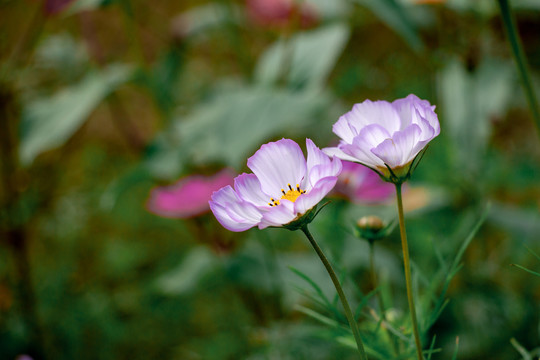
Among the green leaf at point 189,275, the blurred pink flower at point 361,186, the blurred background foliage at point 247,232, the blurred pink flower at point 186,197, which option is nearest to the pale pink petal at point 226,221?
the blurred background foliage at point 247,232

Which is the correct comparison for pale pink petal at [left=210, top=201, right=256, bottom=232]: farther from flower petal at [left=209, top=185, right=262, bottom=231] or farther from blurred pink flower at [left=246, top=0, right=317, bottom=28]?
blurred pink flower at [left=246, top=0, right=317, bottom=28]

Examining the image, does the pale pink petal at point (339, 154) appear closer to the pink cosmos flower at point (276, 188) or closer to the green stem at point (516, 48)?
the pink cosmos flower at point (276, 188)

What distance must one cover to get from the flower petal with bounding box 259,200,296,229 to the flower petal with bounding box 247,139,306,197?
4 cm

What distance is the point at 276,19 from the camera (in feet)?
3.57

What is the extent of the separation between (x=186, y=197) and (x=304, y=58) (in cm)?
30

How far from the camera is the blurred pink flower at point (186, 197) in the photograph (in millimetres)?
653

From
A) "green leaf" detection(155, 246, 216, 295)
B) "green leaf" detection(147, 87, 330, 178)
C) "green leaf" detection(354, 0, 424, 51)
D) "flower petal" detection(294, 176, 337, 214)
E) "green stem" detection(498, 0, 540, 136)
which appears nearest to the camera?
"flower petal" detection(294, 176, 337, 214)

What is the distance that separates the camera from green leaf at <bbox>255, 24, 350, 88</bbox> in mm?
778

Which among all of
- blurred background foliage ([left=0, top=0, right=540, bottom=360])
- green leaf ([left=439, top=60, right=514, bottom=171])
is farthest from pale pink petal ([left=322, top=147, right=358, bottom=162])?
green leaf ([left=439, top=60, right=514, bottom=171])

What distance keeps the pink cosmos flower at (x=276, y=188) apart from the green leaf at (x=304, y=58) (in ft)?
1.81

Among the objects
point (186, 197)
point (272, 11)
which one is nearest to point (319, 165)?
point (186, 197)

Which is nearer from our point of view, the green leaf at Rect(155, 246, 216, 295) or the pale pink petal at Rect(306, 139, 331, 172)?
the pale pink petal at Rect(306, 139, 331, 172)

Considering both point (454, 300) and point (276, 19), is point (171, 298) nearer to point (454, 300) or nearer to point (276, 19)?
point (454, 300)

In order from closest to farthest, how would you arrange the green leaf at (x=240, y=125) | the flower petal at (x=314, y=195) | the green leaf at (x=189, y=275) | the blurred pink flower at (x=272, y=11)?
the flower petal at (x=314, y=195) < the green leaf at (x=240, y=125) < the green leaf at (x=189, y=275) < the blurred pink flower at (x=272, y=11)
